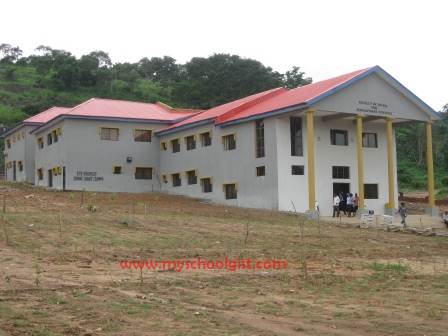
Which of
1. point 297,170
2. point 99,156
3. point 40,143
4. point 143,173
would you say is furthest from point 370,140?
point 40,143

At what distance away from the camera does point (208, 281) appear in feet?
39.8

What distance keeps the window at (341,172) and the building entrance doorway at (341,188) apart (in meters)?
0.42

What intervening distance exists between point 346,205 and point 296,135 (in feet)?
14.2

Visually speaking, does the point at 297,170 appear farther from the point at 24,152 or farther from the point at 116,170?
the point at 24,152

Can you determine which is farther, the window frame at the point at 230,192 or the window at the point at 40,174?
the window at the point at 40,174

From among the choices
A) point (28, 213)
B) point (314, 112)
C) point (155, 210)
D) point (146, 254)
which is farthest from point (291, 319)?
point (314, 112)

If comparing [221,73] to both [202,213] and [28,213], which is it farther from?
[28,213]

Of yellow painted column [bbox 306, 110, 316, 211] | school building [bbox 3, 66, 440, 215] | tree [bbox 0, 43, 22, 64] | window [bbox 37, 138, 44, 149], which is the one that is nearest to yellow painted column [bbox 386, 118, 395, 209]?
school building [bbox 3, 66, 440, 215]

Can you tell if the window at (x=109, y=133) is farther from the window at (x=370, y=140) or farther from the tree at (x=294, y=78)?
the tree at (x=294, y=78)

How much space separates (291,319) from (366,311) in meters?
1.44

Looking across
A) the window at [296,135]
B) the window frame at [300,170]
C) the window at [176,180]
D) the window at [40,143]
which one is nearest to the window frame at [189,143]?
the window at [176,180]

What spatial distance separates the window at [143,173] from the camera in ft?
131

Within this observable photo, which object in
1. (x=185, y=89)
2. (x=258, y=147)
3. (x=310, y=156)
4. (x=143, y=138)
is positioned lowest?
(x=310, y=156)

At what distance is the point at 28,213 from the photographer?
21.8 m
